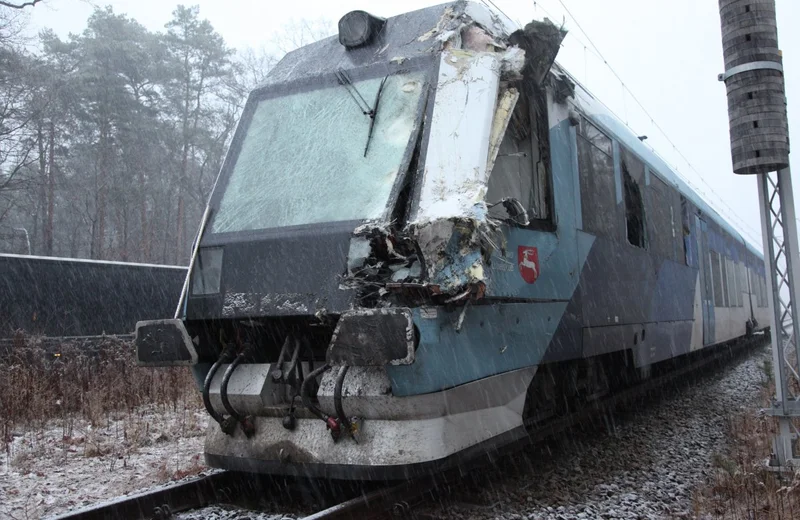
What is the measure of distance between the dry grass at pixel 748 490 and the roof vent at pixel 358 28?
12.6 ft

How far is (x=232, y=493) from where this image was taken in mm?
4949

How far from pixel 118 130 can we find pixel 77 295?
20.6 m

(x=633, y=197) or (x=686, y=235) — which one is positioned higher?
(x=633, y=197)

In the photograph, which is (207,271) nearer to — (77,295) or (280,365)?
(280,365)

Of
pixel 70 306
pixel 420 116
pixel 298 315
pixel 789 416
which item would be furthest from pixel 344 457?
pixel 70 306

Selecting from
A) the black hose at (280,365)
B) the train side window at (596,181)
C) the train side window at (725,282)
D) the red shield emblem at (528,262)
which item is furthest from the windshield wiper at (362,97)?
the train side window at (725,282)

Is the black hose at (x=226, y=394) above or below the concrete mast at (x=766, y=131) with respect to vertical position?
below

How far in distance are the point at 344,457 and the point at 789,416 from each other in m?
3.69

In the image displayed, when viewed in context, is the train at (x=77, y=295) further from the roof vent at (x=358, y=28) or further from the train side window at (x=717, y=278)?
the train side window at (x=717, y=278)

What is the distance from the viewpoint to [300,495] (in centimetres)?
488

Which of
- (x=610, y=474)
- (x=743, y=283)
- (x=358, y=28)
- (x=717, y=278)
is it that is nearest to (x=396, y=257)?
(x=358, y=28)

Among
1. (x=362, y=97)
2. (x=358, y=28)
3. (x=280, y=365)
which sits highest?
(x=358, y=28)

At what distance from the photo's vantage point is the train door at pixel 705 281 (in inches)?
425

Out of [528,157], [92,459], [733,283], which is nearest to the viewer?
[528,157]
